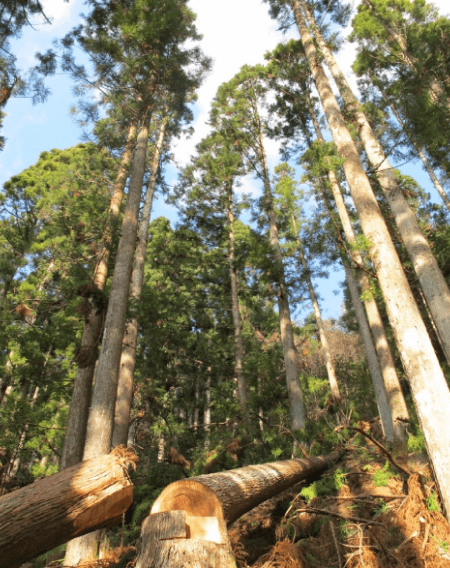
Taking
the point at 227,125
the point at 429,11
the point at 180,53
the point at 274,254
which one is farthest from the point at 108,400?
the point at 429,11

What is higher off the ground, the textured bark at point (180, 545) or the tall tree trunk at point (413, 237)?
the tall tree trunk at point (413, 237)

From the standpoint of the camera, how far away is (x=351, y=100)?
32.1 ft

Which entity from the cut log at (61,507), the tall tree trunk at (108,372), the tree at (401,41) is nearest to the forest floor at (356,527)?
the cut log at (61,507)

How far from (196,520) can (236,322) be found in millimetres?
10335

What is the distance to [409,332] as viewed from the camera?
14.7 ft

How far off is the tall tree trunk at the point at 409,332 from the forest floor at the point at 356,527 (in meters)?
0.42

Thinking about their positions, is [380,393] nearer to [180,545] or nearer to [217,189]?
[180,545]

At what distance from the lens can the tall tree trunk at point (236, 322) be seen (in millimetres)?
11750

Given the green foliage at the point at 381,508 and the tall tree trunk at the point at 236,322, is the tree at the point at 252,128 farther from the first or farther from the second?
the green foliage at the point at 381,508

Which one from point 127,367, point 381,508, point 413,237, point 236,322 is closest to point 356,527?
point 381,508

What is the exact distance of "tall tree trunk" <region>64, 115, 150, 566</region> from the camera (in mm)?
5105

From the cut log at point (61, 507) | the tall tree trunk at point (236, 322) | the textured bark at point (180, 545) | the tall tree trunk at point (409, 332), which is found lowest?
the textured bark at point (180, 545)

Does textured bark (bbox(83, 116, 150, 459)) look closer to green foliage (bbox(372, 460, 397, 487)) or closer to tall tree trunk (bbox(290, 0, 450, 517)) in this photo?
green foliage (bbox(372, 460, 397, 487))

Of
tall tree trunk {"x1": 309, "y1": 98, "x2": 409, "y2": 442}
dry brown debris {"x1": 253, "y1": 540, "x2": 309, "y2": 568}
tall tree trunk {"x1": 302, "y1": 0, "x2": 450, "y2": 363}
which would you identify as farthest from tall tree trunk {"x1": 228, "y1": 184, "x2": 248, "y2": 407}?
dry brown debris {"x1": 253, "y1": 540, "x2": 309, "y2": 568}
